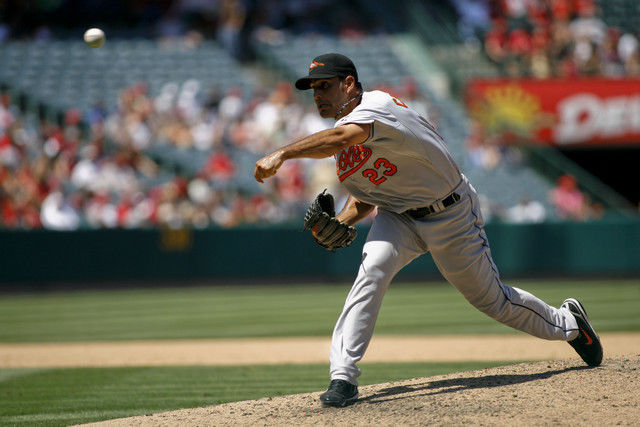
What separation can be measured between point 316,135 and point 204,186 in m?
11.0

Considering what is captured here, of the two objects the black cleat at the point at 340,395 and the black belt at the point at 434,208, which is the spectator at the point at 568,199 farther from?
the black cleat at the point at 340,395

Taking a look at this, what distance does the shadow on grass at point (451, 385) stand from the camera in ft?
14.6

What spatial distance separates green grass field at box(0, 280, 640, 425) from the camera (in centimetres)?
554

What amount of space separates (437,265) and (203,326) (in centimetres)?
583

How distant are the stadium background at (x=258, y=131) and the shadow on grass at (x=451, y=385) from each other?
19.1ft

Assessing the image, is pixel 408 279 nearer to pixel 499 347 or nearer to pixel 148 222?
pixel 148 222

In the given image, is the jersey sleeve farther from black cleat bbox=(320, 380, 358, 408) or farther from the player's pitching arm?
black cleat bbox=(320, 380, 358, 408)

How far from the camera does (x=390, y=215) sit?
4648mm

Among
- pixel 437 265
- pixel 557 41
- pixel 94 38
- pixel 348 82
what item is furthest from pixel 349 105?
pixel 557 41

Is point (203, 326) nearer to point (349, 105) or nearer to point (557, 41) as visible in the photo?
point (349, 105)

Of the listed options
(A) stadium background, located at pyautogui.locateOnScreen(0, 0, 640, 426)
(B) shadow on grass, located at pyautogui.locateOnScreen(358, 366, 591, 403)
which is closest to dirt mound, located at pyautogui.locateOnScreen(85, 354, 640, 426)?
(B) shadow on grass, located at pyautogui.locateOnScreen(358, 366, 591, 403)

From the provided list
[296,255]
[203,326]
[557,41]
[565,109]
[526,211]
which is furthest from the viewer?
[557,41]

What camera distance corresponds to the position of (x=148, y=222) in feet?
47.7

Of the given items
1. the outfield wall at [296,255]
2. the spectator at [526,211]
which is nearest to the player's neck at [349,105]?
the outfield wall at [296,255]
